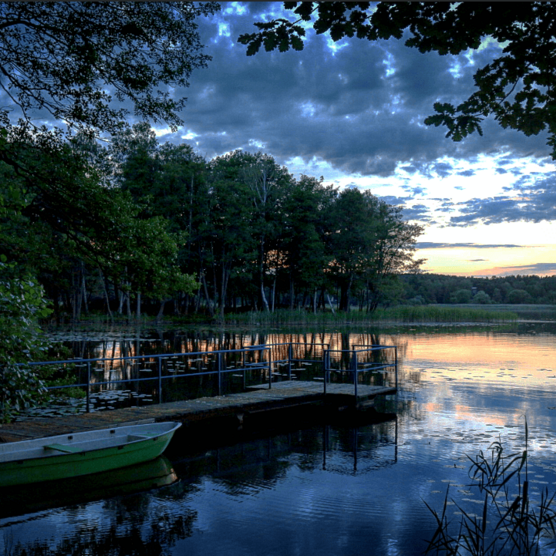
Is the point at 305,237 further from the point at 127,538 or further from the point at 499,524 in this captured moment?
the point at 499,524

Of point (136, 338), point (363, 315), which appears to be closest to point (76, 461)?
point (136, 338)

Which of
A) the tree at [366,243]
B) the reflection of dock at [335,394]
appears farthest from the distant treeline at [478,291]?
the reflection of dock at [335,394]

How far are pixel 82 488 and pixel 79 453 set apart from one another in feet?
1.49

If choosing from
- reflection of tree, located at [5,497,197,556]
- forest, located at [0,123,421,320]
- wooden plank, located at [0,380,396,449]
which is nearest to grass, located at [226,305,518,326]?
forest, located at [0,123,421,320]

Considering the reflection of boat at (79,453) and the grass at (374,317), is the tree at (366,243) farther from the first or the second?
the reflection of boat at (79,453)

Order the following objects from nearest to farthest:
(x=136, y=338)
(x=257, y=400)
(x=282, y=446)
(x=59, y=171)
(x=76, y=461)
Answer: (x=76, y=461)
(x=59, y=171)
(x=282, y=446)
(x=257, y=400)
(x=136, y=338)

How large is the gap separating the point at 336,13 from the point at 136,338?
2685 centimetres

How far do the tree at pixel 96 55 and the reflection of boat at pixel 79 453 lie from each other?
460 centimetres

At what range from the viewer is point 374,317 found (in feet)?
161

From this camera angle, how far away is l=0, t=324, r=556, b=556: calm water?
19.9 feet

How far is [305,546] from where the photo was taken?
234 inches

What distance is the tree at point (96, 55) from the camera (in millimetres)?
7695

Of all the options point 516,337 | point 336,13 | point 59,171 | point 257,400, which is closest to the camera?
point 336,13

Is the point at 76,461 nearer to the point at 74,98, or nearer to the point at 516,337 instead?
the point at 74,98
